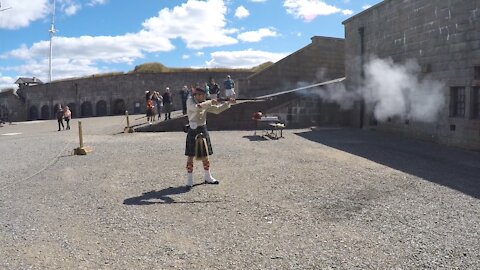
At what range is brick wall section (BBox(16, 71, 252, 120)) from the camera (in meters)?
37.3

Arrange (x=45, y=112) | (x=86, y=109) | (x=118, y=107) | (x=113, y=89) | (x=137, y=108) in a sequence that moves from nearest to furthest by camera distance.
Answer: (x=137, y=108), (x=113, y=89), (x=118, y=107), (x=86, y=109), (x=45, y=112)

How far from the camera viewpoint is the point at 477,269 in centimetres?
395

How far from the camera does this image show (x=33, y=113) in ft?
145

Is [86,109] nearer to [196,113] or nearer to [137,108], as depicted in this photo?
[137,108]

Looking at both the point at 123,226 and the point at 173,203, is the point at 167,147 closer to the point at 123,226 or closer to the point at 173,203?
the point at 173,203

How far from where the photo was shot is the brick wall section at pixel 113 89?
37.3 m

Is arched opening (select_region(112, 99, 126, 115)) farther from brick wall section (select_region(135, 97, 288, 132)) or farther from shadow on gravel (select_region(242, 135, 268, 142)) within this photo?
shadow on gravel (select_region(242, 135, 268, 142))

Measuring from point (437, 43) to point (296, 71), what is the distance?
39.9 ft

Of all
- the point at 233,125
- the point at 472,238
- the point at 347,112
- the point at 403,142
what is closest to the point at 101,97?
the point at 233,125

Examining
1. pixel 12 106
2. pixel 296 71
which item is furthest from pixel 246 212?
pixel 12 106

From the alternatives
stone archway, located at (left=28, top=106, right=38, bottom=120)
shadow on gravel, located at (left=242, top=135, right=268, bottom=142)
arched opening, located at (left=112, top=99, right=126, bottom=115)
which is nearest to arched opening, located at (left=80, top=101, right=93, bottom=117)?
arched opening, located at (left=112, top=99, right=126, bottom=115)

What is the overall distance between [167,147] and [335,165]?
17.7 feet

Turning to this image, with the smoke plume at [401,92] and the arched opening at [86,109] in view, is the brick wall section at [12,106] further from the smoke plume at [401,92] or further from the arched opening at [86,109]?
the smoke plume at [401,92]

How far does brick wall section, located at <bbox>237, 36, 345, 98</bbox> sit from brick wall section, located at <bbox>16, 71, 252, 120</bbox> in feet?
44.4
